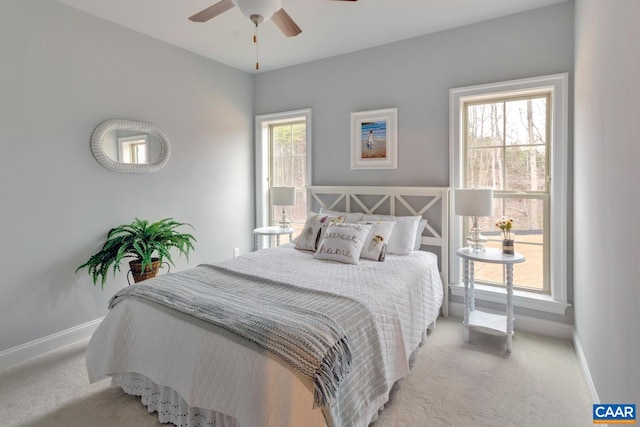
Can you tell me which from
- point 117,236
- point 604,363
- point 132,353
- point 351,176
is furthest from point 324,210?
point 604,363

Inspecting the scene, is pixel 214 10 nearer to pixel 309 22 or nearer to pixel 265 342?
pixel 309 22

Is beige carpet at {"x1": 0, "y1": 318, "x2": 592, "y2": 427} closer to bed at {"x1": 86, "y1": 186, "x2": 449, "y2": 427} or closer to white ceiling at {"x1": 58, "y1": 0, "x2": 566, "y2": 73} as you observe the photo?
bed at {"x1": 86, "y1": 186, "x2": 449, "y2": 427}

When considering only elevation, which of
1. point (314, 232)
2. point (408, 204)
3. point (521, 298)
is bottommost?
point (521, 298)

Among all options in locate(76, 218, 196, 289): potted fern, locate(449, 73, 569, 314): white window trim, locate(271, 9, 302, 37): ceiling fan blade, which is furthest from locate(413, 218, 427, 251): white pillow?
locate(76, 218, 196, 289): potted fern

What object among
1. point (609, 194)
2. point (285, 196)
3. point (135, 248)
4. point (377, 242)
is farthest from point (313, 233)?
point (609, 194)

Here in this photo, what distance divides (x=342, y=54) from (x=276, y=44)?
0.76m

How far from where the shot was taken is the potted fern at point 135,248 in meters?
2.98

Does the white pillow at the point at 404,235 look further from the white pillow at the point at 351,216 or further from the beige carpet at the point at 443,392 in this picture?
the beige carpet at the point at 443,392

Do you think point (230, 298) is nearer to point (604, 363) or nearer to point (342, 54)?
point (604, 363)

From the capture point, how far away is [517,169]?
316 cm

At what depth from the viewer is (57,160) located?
2.85m

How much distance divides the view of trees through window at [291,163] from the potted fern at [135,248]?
156 cm

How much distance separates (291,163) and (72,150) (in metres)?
2.41

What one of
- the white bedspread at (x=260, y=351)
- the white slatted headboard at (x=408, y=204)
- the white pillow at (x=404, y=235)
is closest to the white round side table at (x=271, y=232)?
the white slatted headboard at (x=408, y=204)
